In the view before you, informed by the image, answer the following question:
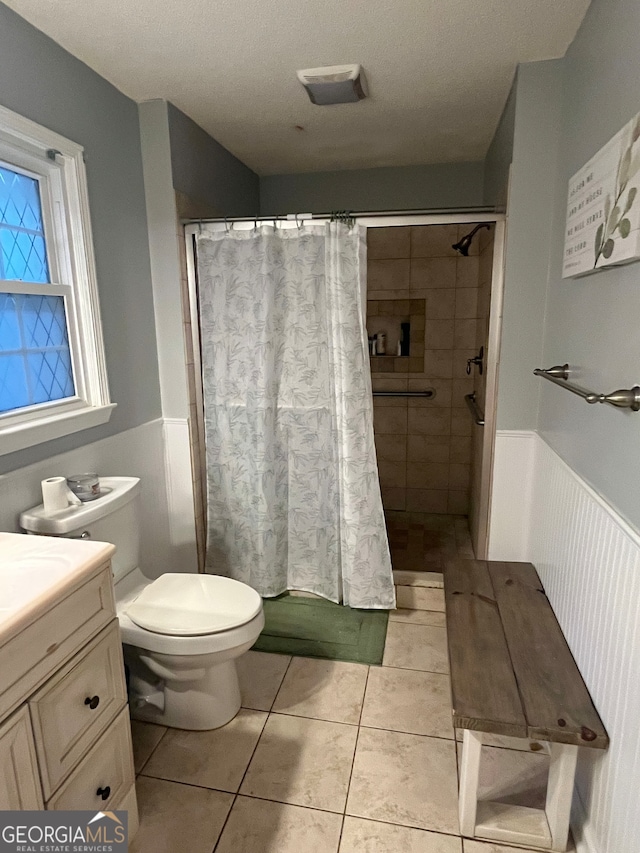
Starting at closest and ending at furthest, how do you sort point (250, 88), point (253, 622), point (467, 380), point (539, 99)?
1. point (253, 622)
2. point (539, 99)
3. point (250, 88)
4. point (467, 380)

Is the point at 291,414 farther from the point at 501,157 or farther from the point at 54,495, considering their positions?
the point at 501,157

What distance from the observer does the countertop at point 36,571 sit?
104 cm

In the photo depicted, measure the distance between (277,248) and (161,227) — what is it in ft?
1.71

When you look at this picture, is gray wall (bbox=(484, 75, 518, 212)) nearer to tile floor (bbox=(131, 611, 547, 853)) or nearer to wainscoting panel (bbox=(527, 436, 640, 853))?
wainscoting panel (bbox=(527, 436, 640, 853))

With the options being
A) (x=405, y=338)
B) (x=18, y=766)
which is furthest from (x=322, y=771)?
(x=405, y=338)

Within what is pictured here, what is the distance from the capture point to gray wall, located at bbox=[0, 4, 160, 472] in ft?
5.33

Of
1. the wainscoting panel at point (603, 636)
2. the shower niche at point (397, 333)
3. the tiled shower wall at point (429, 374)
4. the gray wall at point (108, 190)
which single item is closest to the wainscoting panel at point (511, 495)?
the wainscoting panel at point (603, 636)

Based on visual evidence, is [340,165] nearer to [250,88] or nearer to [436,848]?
[250,88]

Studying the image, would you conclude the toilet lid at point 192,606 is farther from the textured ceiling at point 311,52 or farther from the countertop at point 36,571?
the textured ceiling at point 311,52

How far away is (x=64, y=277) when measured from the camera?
189 cm

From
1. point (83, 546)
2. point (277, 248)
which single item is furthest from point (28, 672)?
point (277, 248)

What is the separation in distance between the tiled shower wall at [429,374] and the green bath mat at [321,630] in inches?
56.1

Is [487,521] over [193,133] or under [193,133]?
under

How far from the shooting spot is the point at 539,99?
1923mm
